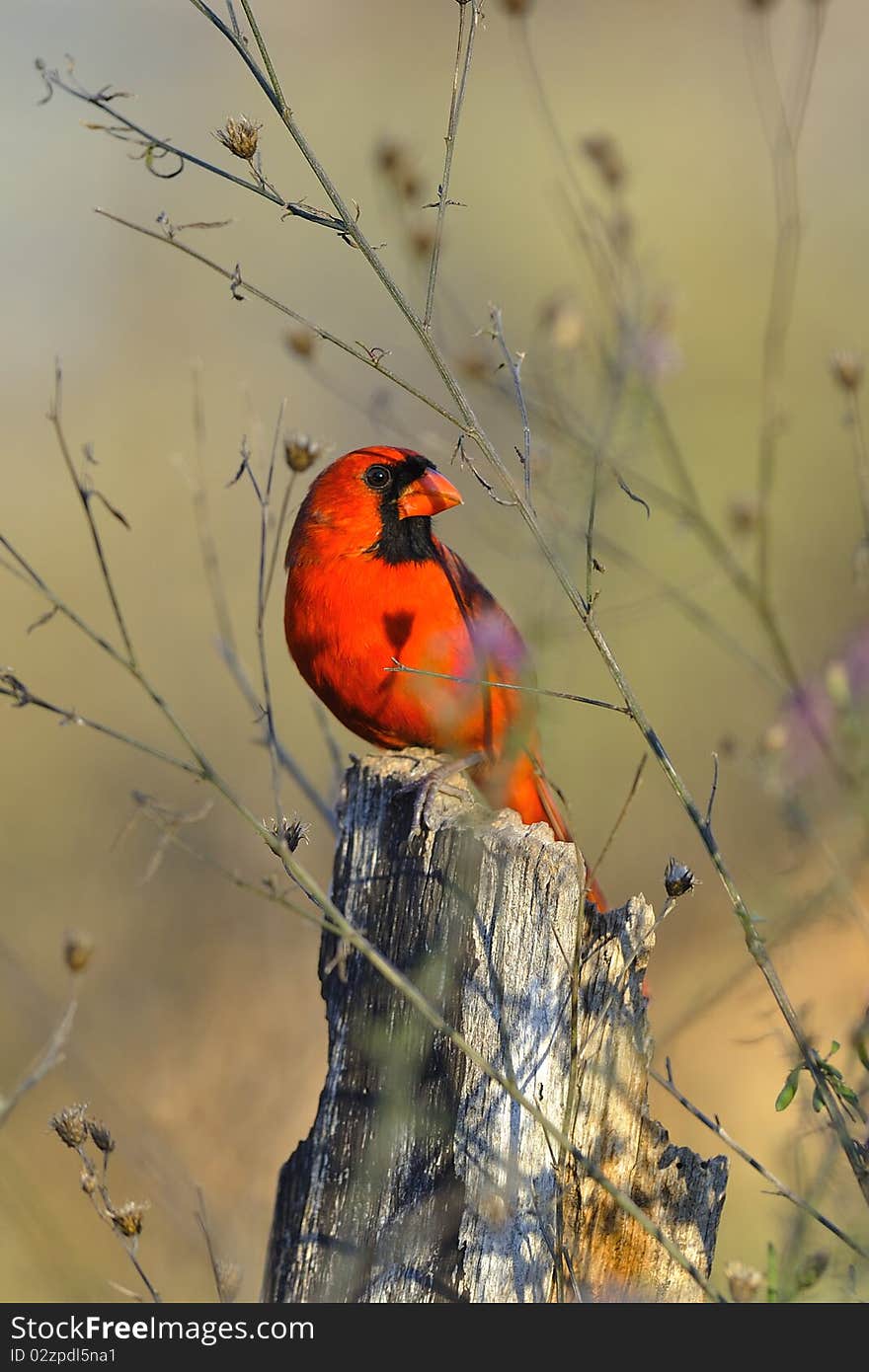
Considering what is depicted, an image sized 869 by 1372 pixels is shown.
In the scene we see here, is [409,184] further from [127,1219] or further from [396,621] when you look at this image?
[127,1219]

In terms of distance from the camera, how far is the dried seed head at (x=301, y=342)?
270cm

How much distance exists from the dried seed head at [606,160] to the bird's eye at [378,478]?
31.2 inches

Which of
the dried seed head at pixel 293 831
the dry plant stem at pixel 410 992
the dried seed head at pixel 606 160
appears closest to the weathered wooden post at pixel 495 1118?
the dry plant stem at pixel 410 992

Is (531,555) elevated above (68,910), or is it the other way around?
(68,910)

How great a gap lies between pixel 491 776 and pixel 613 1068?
96 cm

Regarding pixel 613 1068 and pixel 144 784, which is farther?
pixel 144 784

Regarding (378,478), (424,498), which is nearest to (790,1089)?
(424,498)

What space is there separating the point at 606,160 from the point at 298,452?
1.03 m

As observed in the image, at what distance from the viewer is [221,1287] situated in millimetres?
2084

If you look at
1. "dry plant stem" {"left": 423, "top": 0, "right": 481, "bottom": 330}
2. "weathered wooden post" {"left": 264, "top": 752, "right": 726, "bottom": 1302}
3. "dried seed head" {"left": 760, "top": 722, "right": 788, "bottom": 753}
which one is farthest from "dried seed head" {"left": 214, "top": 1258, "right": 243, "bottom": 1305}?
"dry plant stem" {"left": 423, "top": 0, "right": 481, "bottom": 330}

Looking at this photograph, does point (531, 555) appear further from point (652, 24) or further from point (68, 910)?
point (652, 24)

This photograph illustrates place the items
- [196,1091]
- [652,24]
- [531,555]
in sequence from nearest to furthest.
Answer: [531,555] → [196,1091] → [652,24]

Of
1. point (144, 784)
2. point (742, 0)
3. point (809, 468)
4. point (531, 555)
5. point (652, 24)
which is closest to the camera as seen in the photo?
point (531, 555)

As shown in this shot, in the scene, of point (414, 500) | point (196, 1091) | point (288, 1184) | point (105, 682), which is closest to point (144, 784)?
point (105, 682)
